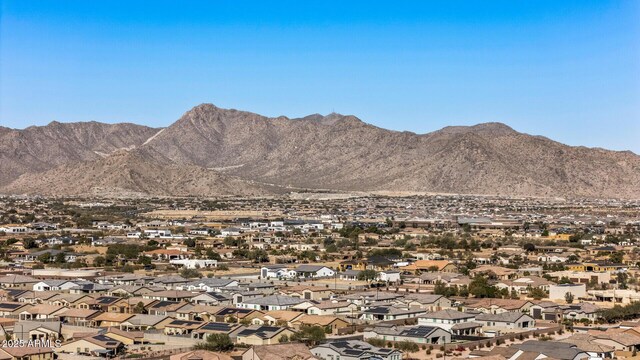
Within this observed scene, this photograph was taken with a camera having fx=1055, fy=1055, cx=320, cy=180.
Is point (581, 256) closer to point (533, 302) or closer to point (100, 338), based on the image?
point (533, 302)

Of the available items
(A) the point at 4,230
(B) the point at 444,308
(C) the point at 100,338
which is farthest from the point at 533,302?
(A) the point at 4,230

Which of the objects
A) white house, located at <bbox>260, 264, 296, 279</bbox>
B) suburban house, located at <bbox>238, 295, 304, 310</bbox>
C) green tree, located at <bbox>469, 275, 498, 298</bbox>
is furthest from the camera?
white house, located at <bbox>260, 264, 296, 279</bbox>

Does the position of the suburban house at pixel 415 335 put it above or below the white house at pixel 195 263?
below

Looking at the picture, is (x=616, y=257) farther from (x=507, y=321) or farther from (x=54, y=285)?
(x=54, y=285)

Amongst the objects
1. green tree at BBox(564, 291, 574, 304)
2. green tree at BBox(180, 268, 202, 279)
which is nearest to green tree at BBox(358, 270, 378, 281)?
green tree at BBox(180, 268, 202, 279)

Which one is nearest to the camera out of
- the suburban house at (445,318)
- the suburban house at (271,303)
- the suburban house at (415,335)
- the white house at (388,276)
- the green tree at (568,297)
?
the suburban house at (415,335)

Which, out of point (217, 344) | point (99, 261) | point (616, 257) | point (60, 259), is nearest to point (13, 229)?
point (60, 259)

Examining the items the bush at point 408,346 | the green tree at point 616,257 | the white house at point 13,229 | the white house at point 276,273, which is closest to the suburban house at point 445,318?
the bush at point 408,346

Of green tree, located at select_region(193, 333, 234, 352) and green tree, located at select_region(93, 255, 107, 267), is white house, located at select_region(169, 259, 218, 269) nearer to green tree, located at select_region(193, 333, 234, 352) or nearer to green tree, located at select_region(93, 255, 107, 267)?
green tree, located at select_region(93, 255, 107, 267)

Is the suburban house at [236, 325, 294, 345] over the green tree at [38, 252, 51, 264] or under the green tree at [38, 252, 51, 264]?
under

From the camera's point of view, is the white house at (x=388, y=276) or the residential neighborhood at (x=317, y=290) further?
the white house at (x=388, y=276)

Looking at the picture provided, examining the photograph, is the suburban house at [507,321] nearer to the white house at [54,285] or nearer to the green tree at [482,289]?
the green tree at [482,289]
